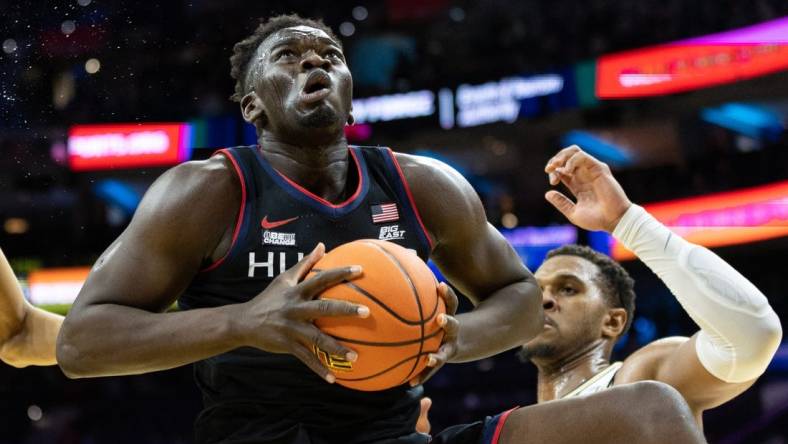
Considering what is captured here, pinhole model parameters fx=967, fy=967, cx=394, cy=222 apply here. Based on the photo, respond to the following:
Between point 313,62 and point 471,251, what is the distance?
2.49ft

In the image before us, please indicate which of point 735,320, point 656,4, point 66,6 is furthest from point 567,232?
point 735,320

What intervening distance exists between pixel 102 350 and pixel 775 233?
13079mm

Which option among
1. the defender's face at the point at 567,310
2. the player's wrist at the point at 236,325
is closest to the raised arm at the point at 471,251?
the player's wrist at the point at 236,325

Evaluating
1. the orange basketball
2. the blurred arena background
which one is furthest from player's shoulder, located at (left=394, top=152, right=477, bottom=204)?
the blurred arena background

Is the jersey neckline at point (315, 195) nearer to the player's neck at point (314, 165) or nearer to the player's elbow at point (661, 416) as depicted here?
the player's neck at point (314, 165)

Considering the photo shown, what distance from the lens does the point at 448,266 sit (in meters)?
3.05

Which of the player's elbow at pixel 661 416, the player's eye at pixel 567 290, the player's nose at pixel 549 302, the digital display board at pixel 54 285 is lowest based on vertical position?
the digital display board at pixel 54 285

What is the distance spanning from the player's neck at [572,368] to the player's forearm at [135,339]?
2242 mm

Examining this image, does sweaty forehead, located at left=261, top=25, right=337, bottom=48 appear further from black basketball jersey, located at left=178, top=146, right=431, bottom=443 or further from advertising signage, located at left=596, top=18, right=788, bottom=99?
advertising signage, located at left=596, top=18, right=788, bottom=99

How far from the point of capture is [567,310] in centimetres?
434

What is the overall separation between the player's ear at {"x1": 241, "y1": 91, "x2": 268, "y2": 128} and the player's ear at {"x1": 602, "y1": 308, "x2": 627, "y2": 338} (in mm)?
2069

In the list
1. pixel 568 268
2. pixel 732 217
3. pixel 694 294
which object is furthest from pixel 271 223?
pixel 732 217

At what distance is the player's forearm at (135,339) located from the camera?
241 centimetres

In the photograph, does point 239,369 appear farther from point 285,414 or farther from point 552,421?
point 552,421
